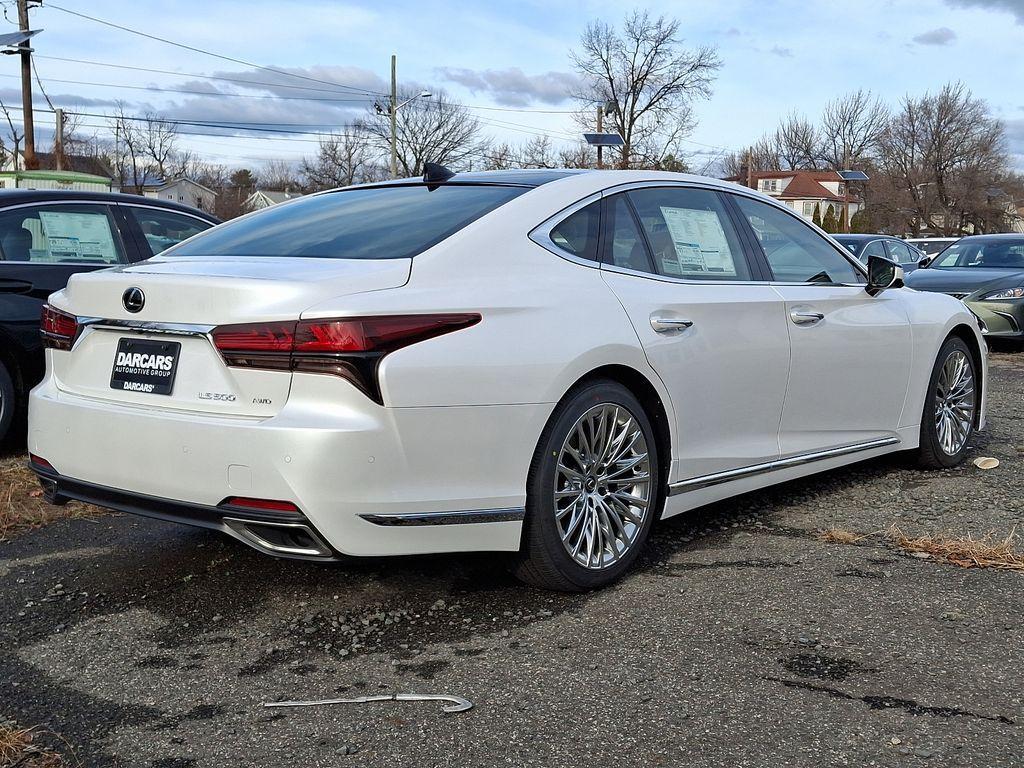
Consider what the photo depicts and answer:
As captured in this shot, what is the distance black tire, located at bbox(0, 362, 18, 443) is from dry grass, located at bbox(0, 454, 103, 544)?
66 cm

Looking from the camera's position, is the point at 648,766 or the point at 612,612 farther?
the point at 612,612

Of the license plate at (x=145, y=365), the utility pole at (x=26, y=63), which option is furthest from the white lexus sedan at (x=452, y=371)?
the utility pole at (x=26, y=63)

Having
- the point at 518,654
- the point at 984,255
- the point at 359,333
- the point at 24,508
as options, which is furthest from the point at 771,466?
the point at 984,255

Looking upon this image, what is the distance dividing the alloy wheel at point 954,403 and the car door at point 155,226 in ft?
14.9

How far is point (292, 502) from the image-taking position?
3.08 m

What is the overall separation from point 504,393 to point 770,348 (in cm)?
154

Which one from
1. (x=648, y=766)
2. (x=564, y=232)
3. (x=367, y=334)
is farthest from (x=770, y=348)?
(x=648, y=766)

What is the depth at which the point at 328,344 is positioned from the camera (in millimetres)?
3053

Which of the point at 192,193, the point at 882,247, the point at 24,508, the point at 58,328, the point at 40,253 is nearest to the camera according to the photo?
the point at 58,328

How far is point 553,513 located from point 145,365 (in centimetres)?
139

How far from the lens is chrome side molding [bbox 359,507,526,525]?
316cm

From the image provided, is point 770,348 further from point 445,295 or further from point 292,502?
point 292,502

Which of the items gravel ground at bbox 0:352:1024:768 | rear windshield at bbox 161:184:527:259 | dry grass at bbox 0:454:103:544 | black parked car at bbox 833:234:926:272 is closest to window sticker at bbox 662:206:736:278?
rear windshield at bbox 161:184:527:259

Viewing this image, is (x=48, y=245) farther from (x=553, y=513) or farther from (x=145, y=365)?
(x=553, y=513)
